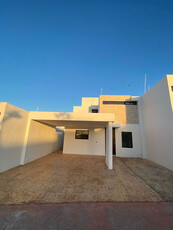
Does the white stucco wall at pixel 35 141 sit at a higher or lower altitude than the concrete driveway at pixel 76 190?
higher

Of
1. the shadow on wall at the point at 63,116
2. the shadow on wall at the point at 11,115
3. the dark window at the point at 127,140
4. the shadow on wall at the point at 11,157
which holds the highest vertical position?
the shadow on wall at the point at 63,116

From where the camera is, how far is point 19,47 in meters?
6.71

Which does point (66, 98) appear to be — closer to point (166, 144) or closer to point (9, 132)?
point (9, 132)

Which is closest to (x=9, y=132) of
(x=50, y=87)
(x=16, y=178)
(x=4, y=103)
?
(x=4, y=103)

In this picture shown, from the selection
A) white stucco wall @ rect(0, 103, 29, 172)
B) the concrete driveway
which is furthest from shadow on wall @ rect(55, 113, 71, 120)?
the concrete driveway

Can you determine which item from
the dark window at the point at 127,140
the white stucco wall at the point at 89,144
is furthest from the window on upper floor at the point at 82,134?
the dark window at the point at 127,140

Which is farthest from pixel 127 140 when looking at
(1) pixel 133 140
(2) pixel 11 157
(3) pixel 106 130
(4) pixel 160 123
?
(2) pixel 11 157

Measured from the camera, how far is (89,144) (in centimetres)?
841

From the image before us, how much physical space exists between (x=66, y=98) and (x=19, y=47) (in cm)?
793

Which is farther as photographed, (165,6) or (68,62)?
(68,62)

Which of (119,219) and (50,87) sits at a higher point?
(50,87)

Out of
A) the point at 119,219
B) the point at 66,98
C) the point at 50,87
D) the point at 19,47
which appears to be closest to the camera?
the point at 119,219

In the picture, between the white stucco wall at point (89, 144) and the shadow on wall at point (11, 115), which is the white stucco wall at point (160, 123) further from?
the shadow on wall at point (11, 115)

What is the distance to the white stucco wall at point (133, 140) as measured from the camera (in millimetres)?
8070
